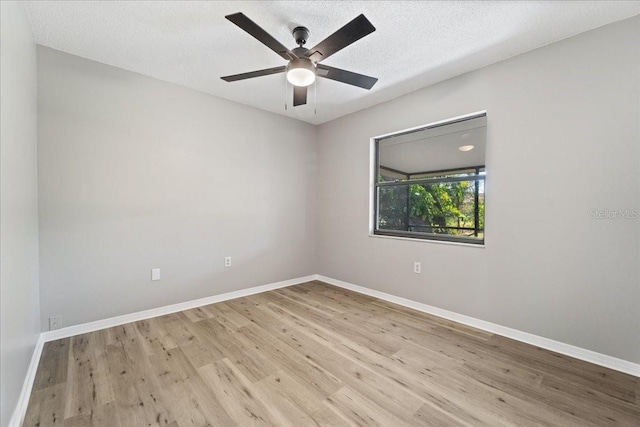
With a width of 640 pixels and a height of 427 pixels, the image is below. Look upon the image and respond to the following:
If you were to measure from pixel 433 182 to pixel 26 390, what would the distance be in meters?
3.73

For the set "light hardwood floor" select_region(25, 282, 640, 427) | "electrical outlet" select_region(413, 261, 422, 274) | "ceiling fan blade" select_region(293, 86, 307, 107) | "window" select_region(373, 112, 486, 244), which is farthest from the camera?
"electrical outlet" select_region(413, 261, 422, 274)

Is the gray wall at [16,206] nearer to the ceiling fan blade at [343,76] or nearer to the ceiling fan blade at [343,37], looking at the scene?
the ceiling fan blade at [343,37]

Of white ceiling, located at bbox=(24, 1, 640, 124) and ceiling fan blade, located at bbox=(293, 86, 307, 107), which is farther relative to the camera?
ceiling fan blade, located at bbox=(293, 86, 307, 107)

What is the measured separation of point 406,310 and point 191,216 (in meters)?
2.71

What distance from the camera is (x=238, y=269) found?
3562mm

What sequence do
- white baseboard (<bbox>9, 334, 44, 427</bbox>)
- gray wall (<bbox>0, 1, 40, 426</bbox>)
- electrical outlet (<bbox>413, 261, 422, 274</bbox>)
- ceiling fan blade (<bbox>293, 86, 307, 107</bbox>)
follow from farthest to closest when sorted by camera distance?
electrical outlet (<bbox>413, 261, 422, 274</bbox>) < ceiling fan blade (<bbox>293, 86, 307, 107</bbox>) < white baseboard (<bbox>9, 334, 44, 427</bbox>) < gray wall (<bbox>0, 1, 40, 426</bbox>)

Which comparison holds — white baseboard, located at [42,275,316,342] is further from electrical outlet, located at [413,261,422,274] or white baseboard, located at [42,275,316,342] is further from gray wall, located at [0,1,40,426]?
electrical outlet, located at [413,261,422,274]

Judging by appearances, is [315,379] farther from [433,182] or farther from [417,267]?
[433,182]

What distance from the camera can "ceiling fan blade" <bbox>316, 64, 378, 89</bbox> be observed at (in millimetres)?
2068

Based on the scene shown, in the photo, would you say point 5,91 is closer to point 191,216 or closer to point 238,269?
point 191,216

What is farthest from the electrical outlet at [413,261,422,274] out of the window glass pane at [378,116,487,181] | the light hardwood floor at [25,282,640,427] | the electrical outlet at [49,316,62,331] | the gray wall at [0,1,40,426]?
the electrical outlet at [49,316,62,331]

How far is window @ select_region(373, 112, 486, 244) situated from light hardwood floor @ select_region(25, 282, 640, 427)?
108cm

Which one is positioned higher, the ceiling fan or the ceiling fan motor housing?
the ceiling fan motor housing

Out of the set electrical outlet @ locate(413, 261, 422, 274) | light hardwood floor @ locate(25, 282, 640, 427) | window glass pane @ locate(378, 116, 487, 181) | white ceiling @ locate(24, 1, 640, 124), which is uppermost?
white ceiling @ locate(24, 1, 640, 124)
